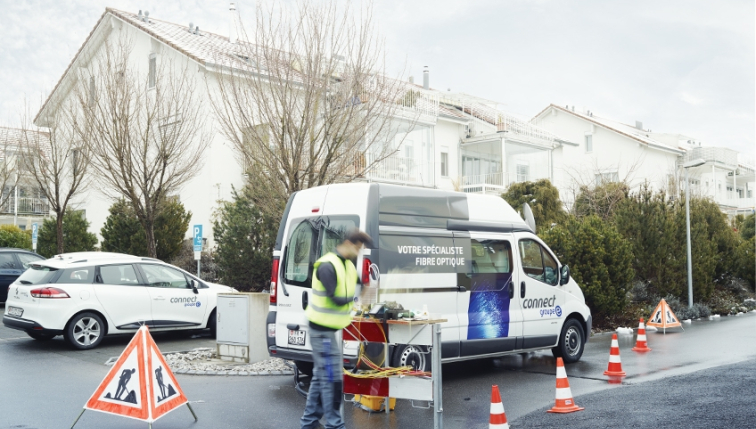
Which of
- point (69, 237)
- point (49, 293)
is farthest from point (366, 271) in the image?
point (69, 237)

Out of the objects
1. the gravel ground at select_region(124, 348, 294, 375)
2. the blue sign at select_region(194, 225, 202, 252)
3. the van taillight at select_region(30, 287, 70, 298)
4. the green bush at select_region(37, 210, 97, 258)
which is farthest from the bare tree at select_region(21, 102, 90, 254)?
the gravel ground at select_region(124, 348, 294, 375)

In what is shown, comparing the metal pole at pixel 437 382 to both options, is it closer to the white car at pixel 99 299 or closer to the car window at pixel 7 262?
the white car at pixel 99 299

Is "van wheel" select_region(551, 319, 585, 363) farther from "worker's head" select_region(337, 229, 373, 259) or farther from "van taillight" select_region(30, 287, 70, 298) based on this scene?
"van taillight" select_region(30, 287, 70, 298)

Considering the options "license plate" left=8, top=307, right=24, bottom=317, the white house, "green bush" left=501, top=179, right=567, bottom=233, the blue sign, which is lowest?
"license plate" left=8, top=307, right=24, bottom=317

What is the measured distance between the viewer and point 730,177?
5806 cm

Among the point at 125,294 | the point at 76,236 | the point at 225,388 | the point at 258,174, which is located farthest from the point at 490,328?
the point at 76,236

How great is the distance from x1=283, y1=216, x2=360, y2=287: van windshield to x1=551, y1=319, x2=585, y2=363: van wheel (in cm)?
454

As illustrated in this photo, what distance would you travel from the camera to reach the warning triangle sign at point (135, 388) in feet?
23.1

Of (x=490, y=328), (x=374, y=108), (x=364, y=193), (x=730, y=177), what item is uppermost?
(x=730, y=177)

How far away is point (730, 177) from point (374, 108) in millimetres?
52565

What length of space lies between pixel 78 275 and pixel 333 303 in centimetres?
794

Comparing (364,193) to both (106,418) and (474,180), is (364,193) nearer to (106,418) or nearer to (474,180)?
(106,418)

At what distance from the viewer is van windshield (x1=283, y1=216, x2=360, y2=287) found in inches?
355

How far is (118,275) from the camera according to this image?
43.7 ft
